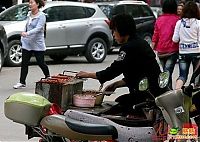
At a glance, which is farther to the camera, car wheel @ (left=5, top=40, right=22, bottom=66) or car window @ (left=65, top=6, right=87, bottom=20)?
car window @ (left=65, top=6, right=87, bottom=20)

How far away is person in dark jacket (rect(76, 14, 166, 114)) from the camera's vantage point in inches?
198

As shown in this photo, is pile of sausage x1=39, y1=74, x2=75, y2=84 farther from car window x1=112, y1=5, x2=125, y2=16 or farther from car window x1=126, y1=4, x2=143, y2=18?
car window x1=126, y1=4, x2=143, y2=18

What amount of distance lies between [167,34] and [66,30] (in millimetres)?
6234

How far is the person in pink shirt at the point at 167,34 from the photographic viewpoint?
963 centimetres

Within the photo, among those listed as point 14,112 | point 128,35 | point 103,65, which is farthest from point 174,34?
point 103,65

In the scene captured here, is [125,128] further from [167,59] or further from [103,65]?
[103,65]

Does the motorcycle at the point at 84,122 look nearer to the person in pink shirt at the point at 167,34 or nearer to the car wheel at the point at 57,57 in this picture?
the person in pink shirt at the point at 167,34

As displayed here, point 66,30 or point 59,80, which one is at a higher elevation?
point 59,80

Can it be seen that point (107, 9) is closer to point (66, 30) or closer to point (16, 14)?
point (66, 30)

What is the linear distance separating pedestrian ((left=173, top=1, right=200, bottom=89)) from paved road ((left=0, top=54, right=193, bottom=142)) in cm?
120

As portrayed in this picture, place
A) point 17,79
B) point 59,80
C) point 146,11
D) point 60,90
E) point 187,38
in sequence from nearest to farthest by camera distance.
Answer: point 60,90 → point 59,80 → point 187,38 → point 17,79 → point 146,11

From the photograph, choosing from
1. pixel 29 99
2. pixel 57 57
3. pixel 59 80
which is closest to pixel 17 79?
pixel 57 57

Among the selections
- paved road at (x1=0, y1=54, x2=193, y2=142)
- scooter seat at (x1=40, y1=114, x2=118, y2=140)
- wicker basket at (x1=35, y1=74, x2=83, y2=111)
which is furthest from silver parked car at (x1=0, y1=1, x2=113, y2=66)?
scooter seat at (x1=40, y1=114, x2=118, y2=140)

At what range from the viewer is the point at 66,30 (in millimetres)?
15531
